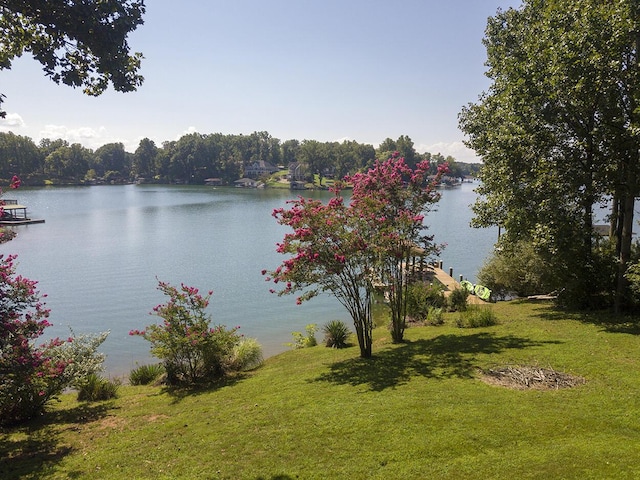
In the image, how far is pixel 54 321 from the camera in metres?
26.1

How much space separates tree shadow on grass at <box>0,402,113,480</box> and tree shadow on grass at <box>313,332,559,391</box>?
20.6 feet

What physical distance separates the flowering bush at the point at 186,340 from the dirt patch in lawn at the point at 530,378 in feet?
26.4

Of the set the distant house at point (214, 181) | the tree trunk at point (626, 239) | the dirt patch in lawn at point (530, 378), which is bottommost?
the dirt patch in lawn at point (530, 378)

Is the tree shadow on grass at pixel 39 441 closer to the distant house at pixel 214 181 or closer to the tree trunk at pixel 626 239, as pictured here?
the tree trunk at pixel 626 239

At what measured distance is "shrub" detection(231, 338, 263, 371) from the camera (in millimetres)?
15305

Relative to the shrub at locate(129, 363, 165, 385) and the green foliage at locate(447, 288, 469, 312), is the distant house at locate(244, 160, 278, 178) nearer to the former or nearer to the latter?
the green foliage at locate(447, 288, 469, 312)

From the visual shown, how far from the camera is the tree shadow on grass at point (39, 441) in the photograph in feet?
26.3

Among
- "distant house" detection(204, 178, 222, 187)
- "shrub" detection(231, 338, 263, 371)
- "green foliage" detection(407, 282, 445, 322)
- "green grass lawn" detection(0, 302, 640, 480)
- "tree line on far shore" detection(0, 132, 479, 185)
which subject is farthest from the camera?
"distant house" detection(204, 178, 222, 187)

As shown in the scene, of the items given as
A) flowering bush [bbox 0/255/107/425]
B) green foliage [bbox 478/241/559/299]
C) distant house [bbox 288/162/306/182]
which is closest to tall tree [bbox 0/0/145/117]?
flowering bush [bbox 0/255/107/425]

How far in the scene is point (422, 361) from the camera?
12.7 m

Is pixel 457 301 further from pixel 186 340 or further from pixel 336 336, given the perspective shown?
pixel 186 340

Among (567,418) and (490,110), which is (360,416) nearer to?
(567,418)

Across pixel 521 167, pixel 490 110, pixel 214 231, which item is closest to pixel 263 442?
pixel 521 167

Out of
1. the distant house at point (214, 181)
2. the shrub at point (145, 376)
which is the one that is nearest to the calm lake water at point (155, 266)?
the shrub at point (145, 376)
